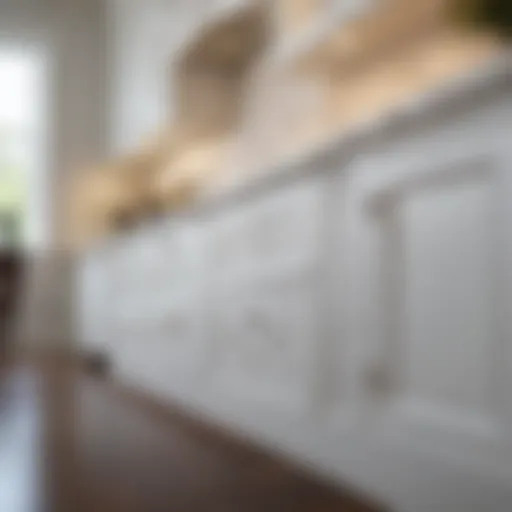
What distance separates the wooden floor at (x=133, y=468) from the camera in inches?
57.6

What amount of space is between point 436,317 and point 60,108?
5438 millimetres

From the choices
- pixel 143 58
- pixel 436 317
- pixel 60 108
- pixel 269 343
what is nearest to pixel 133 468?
pixel 269 343

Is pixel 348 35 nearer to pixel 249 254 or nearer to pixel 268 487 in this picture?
pixel 249 254

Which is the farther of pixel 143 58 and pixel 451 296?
pixel 143 58

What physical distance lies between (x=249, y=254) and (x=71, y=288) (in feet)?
14.2

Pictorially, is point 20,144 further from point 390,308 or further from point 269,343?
point 390,308

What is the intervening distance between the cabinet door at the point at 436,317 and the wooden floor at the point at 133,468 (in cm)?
18

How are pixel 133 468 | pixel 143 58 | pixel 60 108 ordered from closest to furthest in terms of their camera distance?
1. pixel 133 468
2. pixel 143 58
3. pixel 60 108

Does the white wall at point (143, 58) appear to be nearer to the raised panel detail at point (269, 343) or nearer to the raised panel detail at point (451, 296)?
the raised panel detail at point (269, 343)

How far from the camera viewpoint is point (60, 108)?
6.39 meters

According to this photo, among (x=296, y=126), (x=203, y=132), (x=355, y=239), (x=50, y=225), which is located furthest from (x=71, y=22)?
(x=355, y=239)

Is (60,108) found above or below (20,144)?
above

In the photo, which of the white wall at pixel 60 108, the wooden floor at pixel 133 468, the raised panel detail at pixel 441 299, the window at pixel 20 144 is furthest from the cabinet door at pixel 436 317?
the window at pixel 20 144

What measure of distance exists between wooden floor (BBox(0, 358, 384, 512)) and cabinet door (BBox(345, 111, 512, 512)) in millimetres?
185
